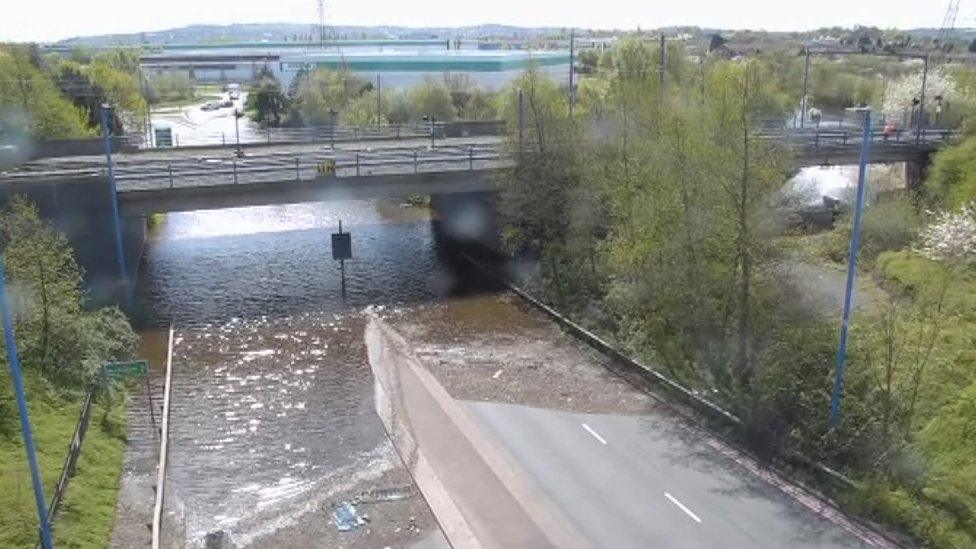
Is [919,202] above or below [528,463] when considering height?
above

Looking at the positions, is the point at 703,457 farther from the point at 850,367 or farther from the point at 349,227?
the point at 349,227

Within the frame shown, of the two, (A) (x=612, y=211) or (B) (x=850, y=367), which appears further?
(A) (x=612, y=211)

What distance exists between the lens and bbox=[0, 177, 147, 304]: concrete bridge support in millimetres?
30000

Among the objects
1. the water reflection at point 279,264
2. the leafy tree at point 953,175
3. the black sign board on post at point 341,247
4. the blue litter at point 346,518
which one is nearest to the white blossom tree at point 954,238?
the leafy tree at point 953,175

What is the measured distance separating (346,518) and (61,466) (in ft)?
20.3

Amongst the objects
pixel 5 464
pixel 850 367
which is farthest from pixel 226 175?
pixel 850 367

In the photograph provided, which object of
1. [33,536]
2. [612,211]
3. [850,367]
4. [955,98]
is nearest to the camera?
[33,536]

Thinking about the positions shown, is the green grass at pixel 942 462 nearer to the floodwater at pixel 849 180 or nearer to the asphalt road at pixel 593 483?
the asphalt road at pixel 593 483

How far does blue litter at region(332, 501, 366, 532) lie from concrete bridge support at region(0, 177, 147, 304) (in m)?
17.0

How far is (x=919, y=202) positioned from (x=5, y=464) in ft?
117

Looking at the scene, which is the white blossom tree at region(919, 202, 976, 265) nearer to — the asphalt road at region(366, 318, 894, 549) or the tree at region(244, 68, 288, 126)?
the asphalt road at region(366, 318, 894, 549)

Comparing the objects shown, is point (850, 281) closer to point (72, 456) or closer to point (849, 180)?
point (72, 456)

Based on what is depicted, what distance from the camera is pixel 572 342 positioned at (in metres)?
28.6

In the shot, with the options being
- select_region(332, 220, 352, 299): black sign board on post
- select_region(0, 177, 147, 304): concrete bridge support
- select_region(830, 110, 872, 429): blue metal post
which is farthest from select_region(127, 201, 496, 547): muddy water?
select_region(830, 110, 872, 429): blue metal post
